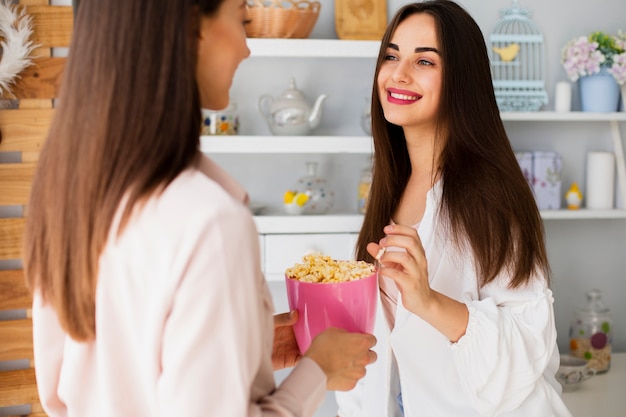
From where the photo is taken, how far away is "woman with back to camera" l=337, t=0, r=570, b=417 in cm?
140

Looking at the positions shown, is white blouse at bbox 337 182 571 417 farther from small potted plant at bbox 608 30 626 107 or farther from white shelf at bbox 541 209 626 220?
small potted plant at bbox 608 30 626 107

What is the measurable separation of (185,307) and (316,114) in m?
2.03

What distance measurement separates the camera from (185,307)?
722 millimetres

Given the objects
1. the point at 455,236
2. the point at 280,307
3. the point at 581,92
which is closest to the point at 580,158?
the point at 581,92

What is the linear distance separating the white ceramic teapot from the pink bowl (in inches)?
60.4

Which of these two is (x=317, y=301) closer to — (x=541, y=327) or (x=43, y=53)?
(x=541, y=327)

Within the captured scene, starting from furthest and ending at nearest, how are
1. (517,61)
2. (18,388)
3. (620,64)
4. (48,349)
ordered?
(517,61) → (620,64) → (18,388) → (48,349)

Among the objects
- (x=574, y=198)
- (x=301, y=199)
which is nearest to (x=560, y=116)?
(x=574, y=198)

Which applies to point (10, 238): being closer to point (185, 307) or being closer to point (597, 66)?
point (185, 307)

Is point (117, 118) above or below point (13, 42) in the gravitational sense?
below

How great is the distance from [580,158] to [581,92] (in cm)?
29

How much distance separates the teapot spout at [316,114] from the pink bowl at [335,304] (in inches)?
62.1

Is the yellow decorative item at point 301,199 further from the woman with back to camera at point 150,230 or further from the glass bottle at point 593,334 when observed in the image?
the woman with back to camera at point 150,230

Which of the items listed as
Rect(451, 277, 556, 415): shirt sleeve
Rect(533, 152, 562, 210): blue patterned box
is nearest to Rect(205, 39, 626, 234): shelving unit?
Rect(533, 152, 562, 210): blue patterned box
